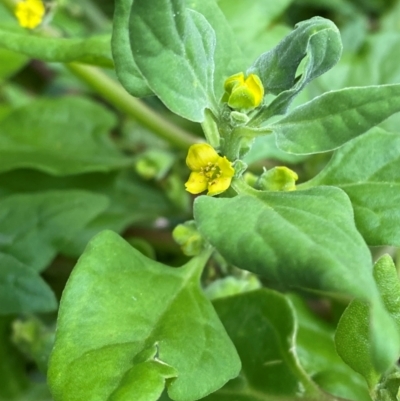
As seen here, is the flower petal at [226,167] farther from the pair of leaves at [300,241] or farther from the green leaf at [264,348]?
the green leaf at [264,348]

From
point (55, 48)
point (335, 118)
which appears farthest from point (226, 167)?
point (55, 48)

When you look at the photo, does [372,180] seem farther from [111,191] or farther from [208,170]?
[111,191]

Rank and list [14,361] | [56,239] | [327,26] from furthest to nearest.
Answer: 1. [14,361]
2. [56,239]
3. [327,26]

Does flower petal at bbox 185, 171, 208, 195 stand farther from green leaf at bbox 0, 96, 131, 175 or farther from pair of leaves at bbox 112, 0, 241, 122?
green leaf at bbox 0, 96, 131, 175

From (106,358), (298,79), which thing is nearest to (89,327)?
(106,358)

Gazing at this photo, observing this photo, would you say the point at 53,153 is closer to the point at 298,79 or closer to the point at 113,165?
the point at 113,165

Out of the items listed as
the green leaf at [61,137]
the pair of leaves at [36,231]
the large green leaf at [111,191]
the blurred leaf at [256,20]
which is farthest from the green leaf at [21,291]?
the blurred leaf at [256,20]
